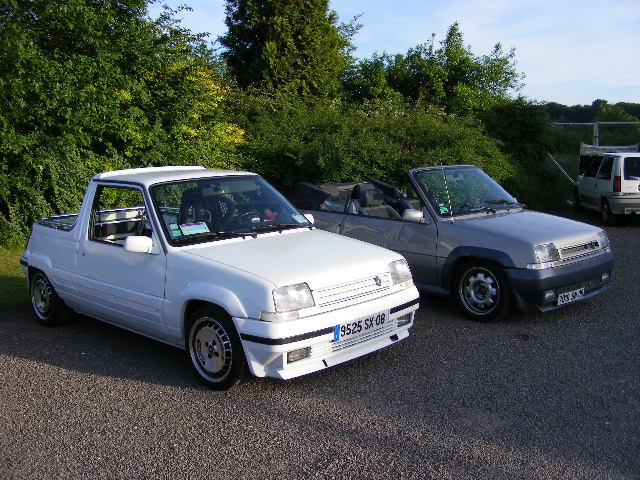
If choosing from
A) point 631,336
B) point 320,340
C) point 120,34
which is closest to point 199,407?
point 320,340

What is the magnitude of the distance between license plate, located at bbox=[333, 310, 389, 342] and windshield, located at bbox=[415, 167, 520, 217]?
247 centimetres

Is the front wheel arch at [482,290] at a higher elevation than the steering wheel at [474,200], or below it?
below

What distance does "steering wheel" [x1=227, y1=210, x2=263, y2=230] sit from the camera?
5.65 metres

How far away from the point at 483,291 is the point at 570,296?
89 cm

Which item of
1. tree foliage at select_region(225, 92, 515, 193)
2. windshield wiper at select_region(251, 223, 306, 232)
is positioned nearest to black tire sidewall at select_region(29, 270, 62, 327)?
windshield wiper at select_region(251, 223, 306, 232)

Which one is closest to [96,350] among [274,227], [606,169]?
[274,227]

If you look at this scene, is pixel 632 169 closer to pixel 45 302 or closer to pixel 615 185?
pixel 615 185

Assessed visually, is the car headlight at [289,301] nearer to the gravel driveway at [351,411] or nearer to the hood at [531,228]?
the gravel driveway at [351,411]

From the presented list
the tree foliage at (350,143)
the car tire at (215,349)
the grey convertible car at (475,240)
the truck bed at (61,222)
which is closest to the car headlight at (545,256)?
the grey convertible car at (475,240)

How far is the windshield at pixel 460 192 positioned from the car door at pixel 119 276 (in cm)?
333

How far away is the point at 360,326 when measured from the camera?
495cm

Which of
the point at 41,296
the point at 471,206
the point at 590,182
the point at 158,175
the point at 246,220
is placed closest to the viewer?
the point at 246,220

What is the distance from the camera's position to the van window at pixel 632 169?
13492 mm

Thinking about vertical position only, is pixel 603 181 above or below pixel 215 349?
above
